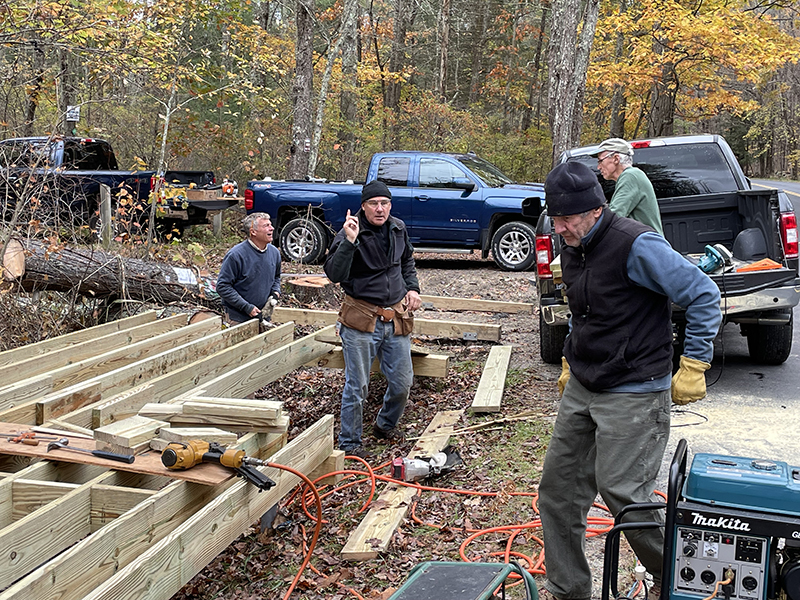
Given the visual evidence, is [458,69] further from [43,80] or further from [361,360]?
[361,360]

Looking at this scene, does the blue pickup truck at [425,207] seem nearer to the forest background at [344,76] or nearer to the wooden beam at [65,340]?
the forest background at [344,76]

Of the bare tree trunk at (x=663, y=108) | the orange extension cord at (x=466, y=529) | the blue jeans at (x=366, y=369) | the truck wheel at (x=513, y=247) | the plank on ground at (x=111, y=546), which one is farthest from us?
the bare tree trunk at (x=663, y=108)

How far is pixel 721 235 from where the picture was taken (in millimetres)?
7328

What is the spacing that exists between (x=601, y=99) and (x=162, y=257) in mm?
24086

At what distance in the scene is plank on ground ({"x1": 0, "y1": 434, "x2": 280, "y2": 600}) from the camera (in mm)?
2827

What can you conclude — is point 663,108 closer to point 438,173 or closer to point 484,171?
point 484,171

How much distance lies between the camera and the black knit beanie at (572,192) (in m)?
3.39

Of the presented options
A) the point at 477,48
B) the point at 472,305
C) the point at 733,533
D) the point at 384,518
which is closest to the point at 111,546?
the point at 384,518

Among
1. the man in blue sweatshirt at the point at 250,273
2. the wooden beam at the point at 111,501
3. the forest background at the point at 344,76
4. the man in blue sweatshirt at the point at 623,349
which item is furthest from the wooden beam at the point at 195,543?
the forest background at the point at 344,76

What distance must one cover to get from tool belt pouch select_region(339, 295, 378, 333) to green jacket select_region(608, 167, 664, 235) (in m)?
2.20

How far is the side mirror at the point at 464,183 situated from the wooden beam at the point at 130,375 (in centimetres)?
726

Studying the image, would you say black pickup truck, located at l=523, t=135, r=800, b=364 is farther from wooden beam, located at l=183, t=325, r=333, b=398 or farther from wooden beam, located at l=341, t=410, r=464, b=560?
wooden beam, located at l=183, t=325, r=333, b=398

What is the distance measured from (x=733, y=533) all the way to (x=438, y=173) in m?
11.5

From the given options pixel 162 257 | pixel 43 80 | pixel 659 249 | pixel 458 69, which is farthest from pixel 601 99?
pixel 659 249
